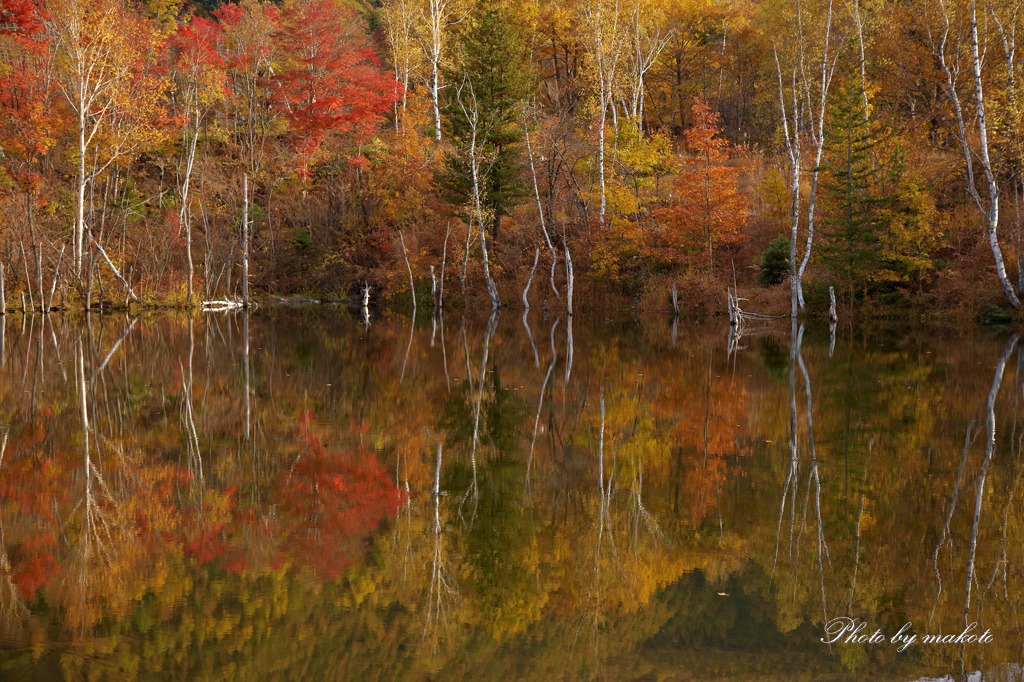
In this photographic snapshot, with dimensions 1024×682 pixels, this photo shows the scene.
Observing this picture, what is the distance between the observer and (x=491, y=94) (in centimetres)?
3681

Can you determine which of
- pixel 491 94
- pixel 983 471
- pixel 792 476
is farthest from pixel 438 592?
pixel 491 94

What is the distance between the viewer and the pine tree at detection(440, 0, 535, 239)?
36.5m

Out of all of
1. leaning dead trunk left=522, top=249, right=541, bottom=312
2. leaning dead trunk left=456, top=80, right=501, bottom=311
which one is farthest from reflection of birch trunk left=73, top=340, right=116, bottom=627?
leaning dead trunk left=522, top=249, right=541, bottom=312

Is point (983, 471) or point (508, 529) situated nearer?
point (508, 529)

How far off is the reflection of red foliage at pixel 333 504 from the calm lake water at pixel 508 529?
33 millimetres

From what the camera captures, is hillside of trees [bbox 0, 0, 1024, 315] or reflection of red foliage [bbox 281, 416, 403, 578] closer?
reflection of red foliage [bbox 281, 416, 403, 578]

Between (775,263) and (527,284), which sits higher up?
(775,263)

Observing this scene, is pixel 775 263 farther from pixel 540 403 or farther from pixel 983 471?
pixel 983 471

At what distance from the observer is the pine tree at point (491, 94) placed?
3650cm

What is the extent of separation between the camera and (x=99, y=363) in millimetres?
18266

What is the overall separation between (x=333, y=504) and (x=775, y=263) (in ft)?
95.2

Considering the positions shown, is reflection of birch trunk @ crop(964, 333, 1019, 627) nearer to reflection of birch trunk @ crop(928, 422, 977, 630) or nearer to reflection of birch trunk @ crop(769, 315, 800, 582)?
reflection of birch trunk @ crop(928, 422, 977, 630)

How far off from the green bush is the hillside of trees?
143mm

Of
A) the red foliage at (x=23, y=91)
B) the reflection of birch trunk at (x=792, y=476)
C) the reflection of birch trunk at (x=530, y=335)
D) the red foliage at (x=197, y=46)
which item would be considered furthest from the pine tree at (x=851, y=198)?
the red foliage at (x=23, y=91)
